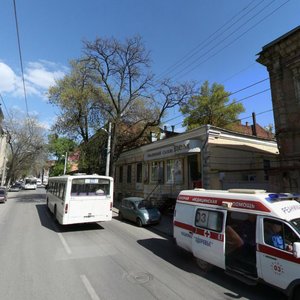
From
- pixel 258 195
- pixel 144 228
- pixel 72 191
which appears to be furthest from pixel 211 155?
pixel 258 195

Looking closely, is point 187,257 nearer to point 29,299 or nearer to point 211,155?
point 29,299

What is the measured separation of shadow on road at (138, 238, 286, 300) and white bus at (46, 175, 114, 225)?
10.1 ft

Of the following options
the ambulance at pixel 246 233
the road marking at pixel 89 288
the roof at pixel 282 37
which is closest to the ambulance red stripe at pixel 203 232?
the ambulance at pixel 246 233

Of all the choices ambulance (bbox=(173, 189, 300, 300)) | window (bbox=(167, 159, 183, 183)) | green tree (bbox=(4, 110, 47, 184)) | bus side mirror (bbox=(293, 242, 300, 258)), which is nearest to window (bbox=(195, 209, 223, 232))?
ambulance (bbox=(173, 189, 300, 300))

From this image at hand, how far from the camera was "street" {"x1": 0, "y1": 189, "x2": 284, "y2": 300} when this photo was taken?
19.9ft

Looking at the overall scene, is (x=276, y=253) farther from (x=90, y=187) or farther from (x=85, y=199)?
(x=90, y=187)

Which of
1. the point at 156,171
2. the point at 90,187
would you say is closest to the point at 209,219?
the point at 90,187

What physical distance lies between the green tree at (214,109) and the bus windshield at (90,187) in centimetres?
2598

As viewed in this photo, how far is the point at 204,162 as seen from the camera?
58.3 ft

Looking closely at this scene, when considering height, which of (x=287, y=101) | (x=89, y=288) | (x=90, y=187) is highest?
(x=287, y=101)

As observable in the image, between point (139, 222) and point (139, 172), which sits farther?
point (139, 172)

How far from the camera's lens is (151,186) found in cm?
2361

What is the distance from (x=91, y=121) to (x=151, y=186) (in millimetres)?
9828

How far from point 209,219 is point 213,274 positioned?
4.92 ft
